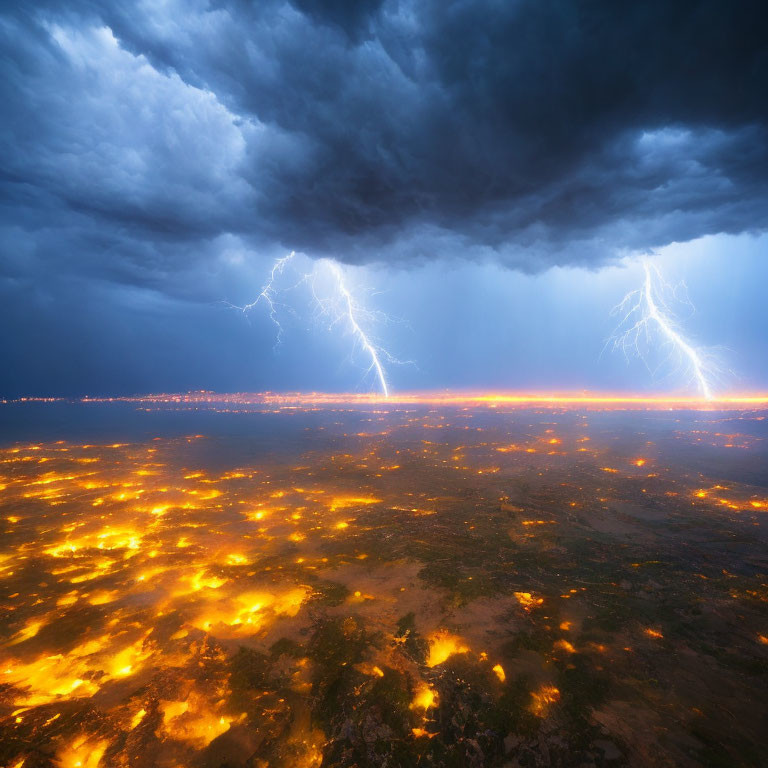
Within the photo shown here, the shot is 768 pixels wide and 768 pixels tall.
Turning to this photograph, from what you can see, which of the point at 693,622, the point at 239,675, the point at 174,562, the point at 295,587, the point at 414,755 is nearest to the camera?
the point at 414,755

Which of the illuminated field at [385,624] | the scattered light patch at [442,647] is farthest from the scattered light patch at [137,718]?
the scattered light patch at [442,647]

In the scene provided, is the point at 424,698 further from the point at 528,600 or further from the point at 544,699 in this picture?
the point at 528,600

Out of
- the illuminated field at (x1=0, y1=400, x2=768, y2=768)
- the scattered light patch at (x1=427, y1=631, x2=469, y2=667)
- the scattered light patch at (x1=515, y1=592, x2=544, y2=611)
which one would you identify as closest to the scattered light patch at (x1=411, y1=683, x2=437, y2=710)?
the illuminated field at (x1=0, y1=400, x2=768, y2=768)

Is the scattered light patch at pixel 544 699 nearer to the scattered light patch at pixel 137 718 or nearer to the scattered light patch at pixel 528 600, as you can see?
the scattered light patch at pixel 528 600

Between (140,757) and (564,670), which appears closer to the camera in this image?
(140,757)

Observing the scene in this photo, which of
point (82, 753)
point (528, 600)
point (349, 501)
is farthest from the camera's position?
point (349, 501)

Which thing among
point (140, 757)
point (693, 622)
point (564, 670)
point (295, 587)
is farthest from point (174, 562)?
point (693, 622)

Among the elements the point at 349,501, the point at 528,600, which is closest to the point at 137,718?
the point at 528,600

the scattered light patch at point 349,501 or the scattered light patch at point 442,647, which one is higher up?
the scattered light patch at point 349,501

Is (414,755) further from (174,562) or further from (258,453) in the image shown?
(258,453)
